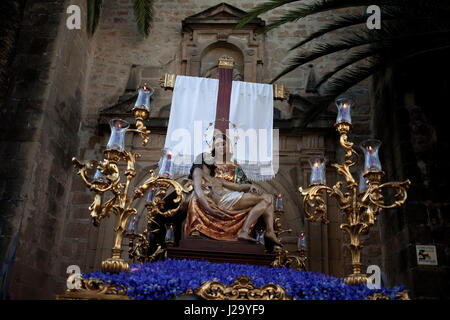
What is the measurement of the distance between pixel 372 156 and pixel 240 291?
67.6 inches

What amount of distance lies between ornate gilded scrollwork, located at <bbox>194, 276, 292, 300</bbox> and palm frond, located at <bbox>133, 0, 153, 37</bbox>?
21.7ft

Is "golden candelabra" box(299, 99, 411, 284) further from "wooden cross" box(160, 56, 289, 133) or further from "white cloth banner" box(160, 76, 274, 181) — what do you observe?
"wooden cross" box(160, 56, 289, 133)

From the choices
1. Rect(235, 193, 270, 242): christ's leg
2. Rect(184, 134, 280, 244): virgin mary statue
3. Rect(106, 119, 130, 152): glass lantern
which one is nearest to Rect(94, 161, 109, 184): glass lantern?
Rect(106, 119, 130, 152): glass lantern

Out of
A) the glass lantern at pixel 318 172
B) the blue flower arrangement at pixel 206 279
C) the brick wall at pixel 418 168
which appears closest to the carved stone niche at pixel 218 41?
the brick wall at pixel 418 168

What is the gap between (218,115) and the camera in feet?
21.2

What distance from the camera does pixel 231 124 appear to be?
22.1 ft

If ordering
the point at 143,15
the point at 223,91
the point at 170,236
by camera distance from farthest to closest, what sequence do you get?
1. the point at 143,15
2. the point at 223,91
3. the point at 170,236

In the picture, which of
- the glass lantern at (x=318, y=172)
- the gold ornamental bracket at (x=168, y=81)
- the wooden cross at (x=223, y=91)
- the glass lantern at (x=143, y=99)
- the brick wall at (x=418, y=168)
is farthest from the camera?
the gold ornamental bracket at (x=168, y=81)

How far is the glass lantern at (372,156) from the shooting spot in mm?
3928

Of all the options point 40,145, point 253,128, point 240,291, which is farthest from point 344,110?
point 40,145

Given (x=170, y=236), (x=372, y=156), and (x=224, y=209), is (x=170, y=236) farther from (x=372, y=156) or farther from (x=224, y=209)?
(x=372, y=156)

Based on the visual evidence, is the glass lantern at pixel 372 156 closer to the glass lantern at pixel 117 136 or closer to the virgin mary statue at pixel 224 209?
the virgin mary statue at pixel 224 209

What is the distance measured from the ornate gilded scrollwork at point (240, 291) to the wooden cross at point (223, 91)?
126 inches

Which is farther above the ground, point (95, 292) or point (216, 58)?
point (216, 58)
